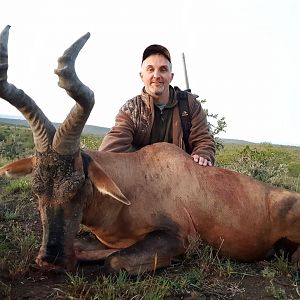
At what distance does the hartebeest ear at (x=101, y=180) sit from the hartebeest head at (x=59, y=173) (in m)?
0.07

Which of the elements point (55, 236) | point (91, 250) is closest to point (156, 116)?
point (91, 250)

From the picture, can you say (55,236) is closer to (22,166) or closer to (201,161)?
(22,166)

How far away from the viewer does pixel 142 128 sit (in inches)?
230

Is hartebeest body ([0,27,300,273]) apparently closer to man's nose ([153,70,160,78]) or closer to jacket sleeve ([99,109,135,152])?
jacket sleeve ([99,109,135,152])

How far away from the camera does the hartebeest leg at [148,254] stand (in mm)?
3852

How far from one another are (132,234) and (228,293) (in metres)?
1.17

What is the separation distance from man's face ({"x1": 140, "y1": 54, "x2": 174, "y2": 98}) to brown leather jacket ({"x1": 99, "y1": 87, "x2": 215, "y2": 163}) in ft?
0.39

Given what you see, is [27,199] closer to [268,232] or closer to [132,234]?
[132,234]

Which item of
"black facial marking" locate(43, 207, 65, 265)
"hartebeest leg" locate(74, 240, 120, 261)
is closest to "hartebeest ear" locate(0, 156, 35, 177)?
"black facial marking" locate(43, 207, 65, 265)

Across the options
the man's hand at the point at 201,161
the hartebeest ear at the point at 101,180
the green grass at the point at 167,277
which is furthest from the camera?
the man's hand at the point at 201,161

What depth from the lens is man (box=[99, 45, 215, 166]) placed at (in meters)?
5.83

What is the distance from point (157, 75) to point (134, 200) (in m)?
2.06

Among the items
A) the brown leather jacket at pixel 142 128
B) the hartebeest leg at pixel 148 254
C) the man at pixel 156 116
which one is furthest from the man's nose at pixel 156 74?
the hartebeest leg at pixel 148 254

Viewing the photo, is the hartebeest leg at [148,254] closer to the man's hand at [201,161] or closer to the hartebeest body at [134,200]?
the hartebeest body at [134,200]
